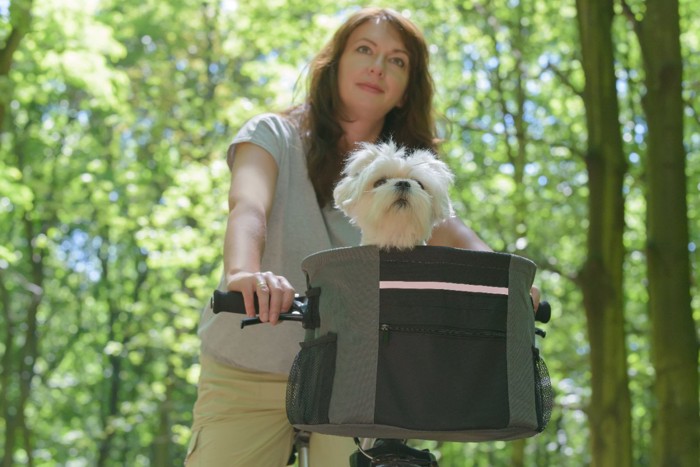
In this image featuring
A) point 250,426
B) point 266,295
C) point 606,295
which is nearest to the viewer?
point 266,295

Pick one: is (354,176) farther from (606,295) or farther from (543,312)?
(606,295)

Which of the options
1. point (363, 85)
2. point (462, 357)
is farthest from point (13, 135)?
point (462, 357)

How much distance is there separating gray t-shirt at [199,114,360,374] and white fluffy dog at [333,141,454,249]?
1.65 ft

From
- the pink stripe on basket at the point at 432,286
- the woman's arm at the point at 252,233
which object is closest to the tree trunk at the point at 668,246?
the woman's arm at the point at 252,233

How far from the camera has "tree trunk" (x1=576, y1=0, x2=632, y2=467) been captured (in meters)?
7.13

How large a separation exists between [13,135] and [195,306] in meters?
6.43

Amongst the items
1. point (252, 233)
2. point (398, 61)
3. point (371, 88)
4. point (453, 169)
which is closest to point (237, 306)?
point (252, 233)

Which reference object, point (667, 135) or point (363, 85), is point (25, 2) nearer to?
point (667, 135)

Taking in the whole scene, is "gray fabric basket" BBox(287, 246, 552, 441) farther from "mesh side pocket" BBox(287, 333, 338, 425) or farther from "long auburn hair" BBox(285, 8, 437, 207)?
"long auburn hair" BBox(285, 8, 437, 207)

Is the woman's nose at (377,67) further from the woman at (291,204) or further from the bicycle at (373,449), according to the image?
the bicycle at (373,449)

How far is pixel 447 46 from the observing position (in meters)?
14.0

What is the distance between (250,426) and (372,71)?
122cm

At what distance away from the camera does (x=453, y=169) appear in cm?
614

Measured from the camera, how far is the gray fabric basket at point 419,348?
7.12 ft
